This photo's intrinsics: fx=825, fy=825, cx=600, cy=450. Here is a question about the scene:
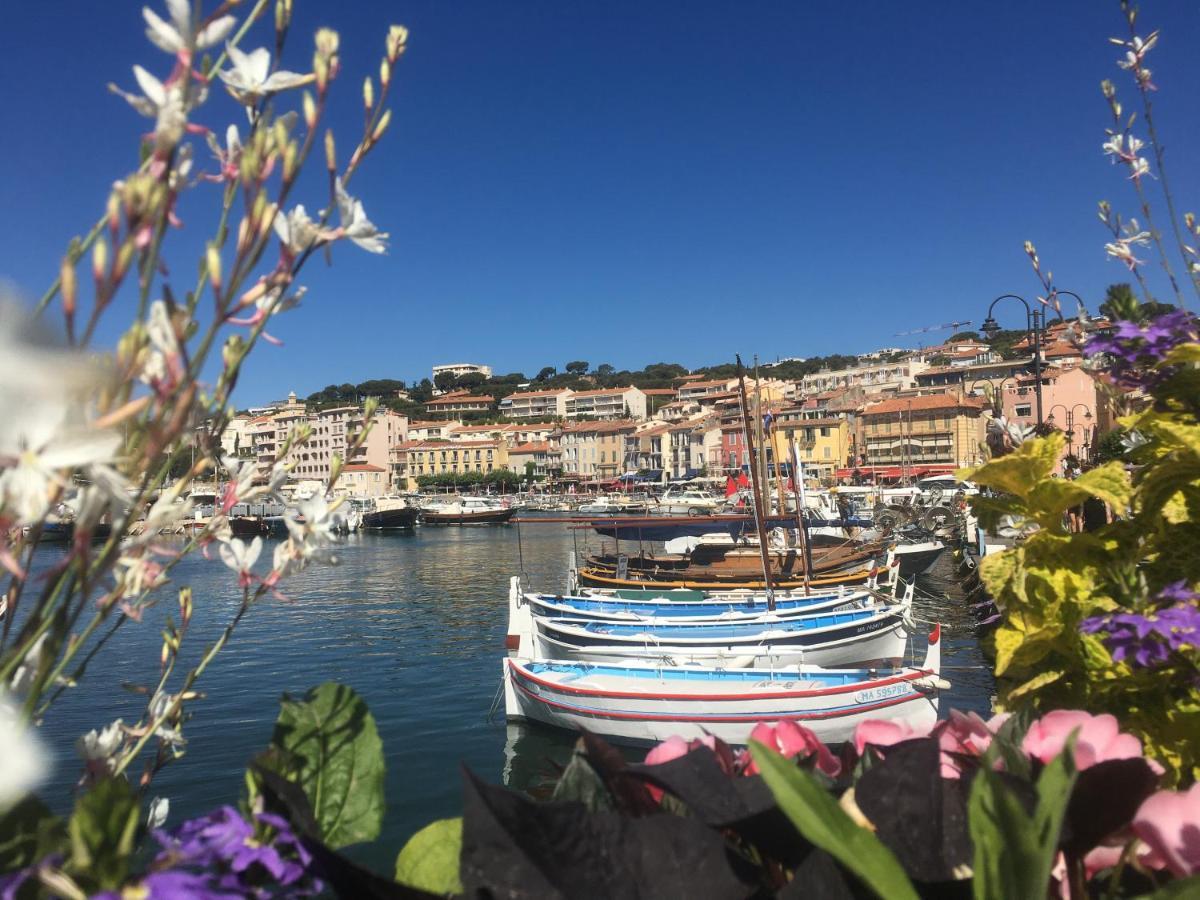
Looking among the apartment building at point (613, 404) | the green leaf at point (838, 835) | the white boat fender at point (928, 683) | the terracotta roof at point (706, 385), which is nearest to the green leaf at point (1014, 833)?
the green leaf at point (838, 835)

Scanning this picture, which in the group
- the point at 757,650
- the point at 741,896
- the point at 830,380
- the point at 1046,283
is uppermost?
the point at 830,380

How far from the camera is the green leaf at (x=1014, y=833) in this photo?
63 centimetres

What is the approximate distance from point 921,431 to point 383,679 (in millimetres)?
57863

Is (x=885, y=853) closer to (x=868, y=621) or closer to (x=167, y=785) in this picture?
(x=167, y=785)

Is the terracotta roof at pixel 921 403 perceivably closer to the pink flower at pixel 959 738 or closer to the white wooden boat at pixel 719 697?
the white wooden boat at pixel 719 697

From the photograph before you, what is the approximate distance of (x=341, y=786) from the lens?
38.2 inches

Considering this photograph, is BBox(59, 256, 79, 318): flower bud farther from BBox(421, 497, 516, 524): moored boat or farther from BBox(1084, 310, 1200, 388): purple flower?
BBox(421, 497, 516, 524): moored boat

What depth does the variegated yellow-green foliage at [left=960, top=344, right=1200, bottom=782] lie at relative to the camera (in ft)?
4.36

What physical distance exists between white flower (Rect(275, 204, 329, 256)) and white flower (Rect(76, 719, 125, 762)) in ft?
2.05

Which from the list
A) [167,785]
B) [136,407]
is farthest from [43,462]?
[167,785]

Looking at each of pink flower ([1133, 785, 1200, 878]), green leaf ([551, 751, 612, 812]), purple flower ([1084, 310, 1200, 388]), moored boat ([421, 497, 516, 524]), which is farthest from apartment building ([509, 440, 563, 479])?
pink flower ([1133, 785, 1200, 878])

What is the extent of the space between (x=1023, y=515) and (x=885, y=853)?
1.05 meters

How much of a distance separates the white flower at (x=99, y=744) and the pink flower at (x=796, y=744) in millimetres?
810

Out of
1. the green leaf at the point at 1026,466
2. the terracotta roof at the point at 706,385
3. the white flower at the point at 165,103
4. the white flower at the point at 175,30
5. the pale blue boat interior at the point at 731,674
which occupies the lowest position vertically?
the pale blue boat interior at the point at 731,674
